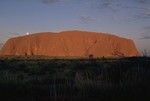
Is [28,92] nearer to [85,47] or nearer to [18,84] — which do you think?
[18,84]

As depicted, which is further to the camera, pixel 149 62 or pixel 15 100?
pixel 149 62

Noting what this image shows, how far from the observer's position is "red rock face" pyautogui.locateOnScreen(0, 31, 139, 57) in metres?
121

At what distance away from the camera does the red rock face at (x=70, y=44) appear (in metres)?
121

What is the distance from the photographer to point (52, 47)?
12250cm

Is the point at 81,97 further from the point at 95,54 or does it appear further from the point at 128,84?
the point at 95,54

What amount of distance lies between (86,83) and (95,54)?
350ft

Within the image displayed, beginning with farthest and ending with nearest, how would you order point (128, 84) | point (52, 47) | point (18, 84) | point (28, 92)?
point (52, 47) < point (18, 84) < point (28, 92) < point (128, 84)

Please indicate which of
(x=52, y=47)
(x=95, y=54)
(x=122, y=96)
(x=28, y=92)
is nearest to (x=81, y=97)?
(x=122, y=96)

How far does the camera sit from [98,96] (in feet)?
24.6

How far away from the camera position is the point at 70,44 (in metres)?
124

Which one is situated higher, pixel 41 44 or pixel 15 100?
pixel 41 44

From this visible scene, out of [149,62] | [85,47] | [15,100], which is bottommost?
[15,100]

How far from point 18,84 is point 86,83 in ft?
9.88

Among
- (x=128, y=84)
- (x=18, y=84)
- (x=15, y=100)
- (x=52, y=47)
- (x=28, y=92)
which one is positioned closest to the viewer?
(x=15, y=100)
